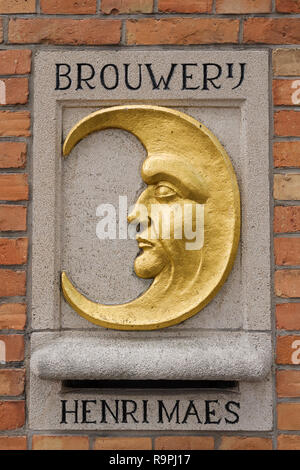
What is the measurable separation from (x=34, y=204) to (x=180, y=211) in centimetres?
51

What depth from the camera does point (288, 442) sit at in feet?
5.55

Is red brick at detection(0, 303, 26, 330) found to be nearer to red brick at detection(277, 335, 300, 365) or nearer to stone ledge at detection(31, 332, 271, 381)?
stone ledge at detection(31, 332, 271, 381)

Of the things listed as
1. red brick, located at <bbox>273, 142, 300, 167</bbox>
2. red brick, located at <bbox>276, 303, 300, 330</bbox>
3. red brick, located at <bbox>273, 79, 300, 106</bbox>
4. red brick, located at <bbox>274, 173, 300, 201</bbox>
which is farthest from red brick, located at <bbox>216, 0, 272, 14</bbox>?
red brick, located at <bbox>276, 303, 300, 330</bbox>

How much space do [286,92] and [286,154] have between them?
0.22m

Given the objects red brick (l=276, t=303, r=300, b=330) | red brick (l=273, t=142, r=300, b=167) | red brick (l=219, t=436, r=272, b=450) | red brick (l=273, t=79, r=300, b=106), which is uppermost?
red brick (l=273, t=79, r=300, b=106)

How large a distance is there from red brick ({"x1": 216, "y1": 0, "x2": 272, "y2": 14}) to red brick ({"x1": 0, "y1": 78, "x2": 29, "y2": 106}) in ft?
2.41

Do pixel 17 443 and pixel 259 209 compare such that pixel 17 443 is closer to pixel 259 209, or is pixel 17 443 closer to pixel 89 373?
pixel 89 373

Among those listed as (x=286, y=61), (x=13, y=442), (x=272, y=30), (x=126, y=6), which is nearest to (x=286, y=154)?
(x=286, y=61)

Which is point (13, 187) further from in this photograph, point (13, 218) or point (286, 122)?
point (286, 122)

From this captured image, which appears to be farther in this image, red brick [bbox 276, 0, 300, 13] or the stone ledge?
red brick [bbox 276, 0, 300, 13]

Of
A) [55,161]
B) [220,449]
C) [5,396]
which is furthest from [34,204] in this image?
[220,449]

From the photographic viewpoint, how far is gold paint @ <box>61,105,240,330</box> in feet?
5.58

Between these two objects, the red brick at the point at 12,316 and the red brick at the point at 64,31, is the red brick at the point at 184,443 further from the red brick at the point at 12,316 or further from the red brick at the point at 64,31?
the red brick at the point at 64,31

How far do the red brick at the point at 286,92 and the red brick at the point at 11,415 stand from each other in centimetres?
139
